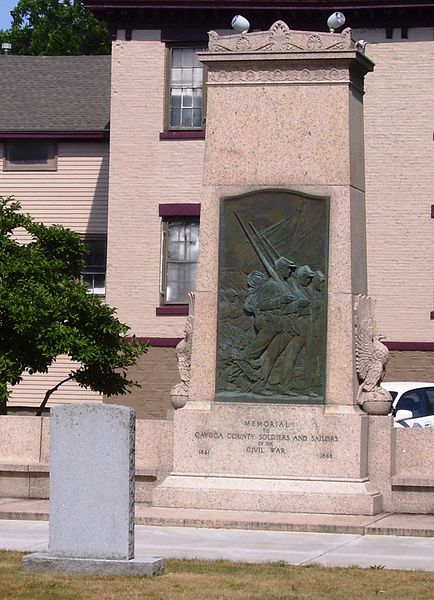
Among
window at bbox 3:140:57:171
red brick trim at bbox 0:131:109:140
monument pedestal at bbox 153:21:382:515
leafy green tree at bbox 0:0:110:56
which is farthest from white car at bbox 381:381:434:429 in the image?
leafy green tree at bbox 0:0:110:56

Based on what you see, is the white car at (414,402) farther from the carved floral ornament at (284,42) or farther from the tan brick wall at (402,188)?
the tan brick wall at (402,188)

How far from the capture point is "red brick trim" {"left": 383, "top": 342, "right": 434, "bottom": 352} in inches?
1310

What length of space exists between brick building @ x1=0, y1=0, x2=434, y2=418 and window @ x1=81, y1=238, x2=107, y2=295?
8.53 feet

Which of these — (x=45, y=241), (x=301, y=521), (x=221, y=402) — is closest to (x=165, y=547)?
(x=301, y=521)

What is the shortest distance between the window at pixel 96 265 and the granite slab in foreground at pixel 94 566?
2405 centimetres

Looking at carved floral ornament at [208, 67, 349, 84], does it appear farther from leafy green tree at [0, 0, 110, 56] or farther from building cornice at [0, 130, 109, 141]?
leafy green tree at [0, 0, 110, 56]

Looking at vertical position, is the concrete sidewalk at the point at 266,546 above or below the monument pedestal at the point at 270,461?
below

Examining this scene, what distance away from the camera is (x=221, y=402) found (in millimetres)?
18859

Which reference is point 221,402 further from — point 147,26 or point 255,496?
point 147,26

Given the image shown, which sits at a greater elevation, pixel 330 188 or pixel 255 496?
pixel 330 188

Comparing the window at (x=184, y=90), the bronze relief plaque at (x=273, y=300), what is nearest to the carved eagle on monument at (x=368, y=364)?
the bronze relief plaque at (x=273, y=300)

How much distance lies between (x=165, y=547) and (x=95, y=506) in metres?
2.48

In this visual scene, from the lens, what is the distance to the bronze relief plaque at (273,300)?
18.6 meters

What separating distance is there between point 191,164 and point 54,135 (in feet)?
14.6
